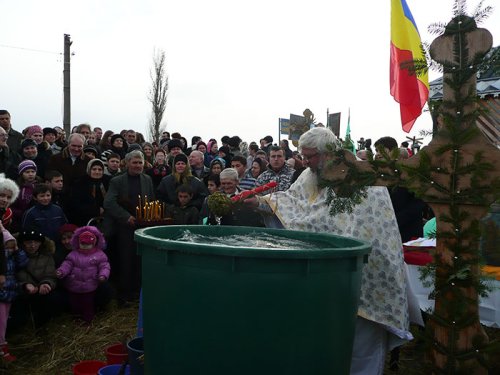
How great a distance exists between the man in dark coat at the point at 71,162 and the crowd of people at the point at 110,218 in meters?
0.01

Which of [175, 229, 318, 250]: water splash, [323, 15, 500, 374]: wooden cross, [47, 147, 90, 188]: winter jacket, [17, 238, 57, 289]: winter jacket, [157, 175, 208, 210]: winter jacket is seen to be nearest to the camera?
[323, 15, 500, 374]: wooden cross

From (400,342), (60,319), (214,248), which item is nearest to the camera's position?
(214,248)

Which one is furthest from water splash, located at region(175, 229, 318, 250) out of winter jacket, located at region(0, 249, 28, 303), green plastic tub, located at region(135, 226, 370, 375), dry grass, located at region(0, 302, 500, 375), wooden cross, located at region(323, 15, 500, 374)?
winter jacket, located at region(0, 249, 28, 303)

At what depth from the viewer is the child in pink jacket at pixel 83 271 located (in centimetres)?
531

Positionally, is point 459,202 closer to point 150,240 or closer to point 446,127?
point 446,127

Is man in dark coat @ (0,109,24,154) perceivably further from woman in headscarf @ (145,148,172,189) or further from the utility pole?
the utility pole

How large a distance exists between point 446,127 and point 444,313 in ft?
2.63

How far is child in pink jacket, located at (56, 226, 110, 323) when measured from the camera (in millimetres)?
5309

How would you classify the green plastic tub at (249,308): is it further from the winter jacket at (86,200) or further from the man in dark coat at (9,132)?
the man in dark coat at (9,132)

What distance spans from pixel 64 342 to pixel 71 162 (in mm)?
2593

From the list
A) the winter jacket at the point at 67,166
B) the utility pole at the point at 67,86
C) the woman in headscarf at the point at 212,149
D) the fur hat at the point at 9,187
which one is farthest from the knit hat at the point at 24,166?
the utility pole at the point at 67,86

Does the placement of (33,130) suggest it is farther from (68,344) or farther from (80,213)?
(68,344)

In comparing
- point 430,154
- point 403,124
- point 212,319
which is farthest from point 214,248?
point 403,124

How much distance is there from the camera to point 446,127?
2139 millimetres
